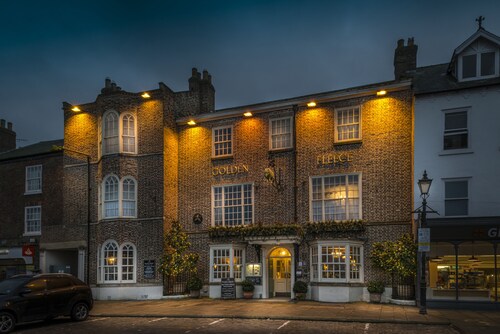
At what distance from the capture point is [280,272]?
78.1 ft

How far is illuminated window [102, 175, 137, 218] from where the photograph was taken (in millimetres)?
25227

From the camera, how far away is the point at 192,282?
79.6 feet

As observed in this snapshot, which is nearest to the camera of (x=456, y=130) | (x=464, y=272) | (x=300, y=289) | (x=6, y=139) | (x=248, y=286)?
(x=464, y=272)

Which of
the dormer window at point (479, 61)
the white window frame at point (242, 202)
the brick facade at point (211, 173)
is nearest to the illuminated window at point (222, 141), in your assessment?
the brick facade at point (211, 173)

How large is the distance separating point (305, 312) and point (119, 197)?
1207 centimetres

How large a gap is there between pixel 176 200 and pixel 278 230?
6.56 metres

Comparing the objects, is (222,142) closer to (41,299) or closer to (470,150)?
(470,150)

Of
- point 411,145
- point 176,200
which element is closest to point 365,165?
point 411,145

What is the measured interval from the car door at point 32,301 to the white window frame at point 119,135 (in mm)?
10448

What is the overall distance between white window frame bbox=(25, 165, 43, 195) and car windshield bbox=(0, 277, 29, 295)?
13949 millimetres

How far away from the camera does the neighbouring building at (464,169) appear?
18.9m

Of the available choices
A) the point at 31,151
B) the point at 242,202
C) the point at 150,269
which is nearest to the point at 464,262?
the point at 242,202

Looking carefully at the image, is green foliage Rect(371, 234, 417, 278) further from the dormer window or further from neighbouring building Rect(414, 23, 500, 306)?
the dormer window

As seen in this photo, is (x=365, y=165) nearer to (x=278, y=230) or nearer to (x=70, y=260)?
(x=278, y=230)
